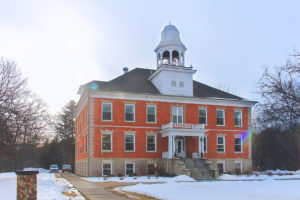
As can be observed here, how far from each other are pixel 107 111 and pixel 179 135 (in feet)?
26.6

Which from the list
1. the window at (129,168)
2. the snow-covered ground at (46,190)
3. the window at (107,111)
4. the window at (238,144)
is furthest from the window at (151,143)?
the snow-covered ground at (46,190)

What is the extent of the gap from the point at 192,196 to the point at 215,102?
85.6 feet

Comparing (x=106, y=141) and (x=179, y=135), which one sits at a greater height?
(x=179, y=135)

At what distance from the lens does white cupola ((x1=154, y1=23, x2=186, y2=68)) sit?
132 ft

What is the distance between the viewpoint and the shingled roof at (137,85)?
119 ft

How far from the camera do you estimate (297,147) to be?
44.8 metres

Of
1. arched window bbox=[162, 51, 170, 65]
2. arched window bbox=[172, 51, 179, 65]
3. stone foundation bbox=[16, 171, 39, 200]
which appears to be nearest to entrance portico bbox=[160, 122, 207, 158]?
arched window bbox=[162, 51, 170, 65]

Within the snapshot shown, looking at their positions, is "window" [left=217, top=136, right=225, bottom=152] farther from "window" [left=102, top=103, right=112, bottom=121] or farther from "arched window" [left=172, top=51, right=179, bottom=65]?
"window" [left=102, top=103, right=112, bottom=121]

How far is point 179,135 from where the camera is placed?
1371 inches

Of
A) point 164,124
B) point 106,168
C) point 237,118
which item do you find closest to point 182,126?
point 164,124

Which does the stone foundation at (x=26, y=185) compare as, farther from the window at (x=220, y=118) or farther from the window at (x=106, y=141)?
the window at (x=220, y=118)

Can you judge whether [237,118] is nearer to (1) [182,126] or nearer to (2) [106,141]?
(1) [182,126]

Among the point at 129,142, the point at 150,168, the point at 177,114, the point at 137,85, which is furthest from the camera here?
the point at 137,85

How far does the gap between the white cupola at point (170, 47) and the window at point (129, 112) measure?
7.79m
